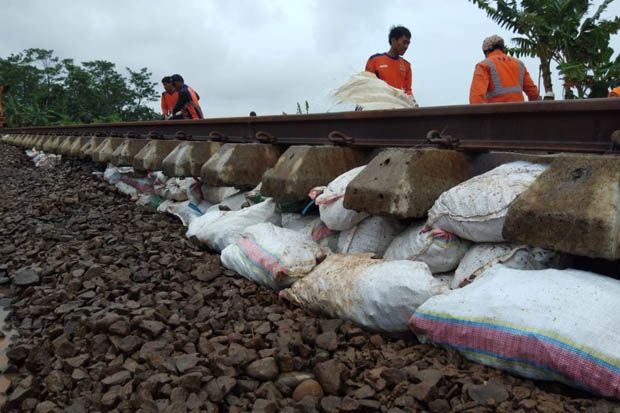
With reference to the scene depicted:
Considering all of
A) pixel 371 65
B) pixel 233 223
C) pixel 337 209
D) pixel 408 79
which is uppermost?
pixel 371 65

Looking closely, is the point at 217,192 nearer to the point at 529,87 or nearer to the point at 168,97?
the point at 529,87

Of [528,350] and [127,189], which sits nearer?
[528,350]

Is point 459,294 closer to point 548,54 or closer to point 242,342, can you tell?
point 242,342

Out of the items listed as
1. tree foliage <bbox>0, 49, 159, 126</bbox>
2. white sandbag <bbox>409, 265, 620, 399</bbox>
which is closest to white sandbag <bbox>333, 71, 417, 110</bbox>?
white sandbag <bbox>409, 265, 620, 399</bbox>

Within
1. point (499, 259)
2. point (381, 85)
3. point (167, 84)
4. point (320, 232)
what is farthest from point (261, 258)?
point (167, 84)

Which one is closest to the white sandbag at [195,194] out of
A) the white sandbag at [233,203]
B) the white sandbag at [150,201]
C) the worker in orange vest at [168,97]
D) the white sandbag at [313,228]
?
the white sandbag at [233,203]

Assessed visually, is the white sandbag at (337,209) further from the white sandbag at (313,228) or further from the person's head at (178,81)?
the person's head at (178,81)

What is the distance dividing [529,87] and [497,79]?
0.48 metres

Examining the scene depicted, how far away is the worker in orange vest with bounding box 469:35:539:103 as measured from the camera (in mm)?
5098

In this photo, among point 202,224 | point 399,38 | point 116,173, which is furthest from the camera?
point 116,173

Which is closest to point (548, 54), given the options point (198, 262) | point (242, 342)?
point (198, 262)

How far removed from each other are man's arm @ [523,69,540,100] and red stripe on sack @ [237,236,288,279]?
11.9 feet

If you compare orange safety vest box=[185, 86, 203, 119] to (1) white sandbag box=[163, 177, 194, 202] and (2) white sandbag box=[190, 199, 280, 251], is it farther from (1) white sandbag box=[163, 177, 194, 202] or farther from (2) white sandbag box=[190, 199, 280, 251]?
(2) white sandbag box=[190, 199, 280, 251]

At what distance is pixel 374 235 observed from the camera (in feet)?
9.32
